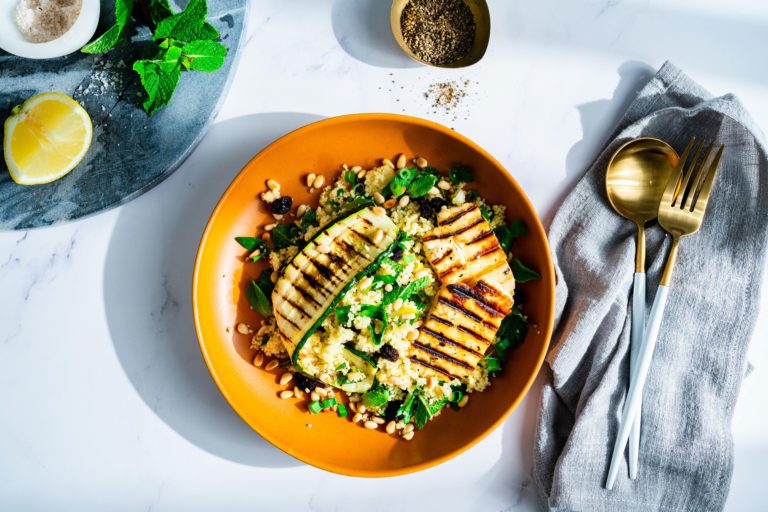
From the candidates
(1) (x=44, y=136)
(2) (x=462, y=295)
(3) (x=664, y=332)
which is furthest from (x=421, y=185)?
(1) (x=44, y=136)

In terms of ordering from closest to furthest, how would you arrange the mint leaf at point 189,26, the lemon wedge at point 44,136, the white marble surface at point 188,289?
the mint leaf at point 189,26 < the lemon wedge at point 44,136 < the white marble surface at point 188,289

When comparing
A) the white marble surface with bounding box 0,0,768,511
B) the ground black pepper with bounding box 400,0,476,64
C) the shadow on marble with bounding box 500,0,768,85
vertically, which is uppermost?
the shadow on marble with bounding box 500,0,768,85

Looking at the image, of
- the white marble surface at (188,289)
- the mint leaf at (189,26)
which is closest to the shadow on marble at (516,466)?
the white marble surface at (188,289)

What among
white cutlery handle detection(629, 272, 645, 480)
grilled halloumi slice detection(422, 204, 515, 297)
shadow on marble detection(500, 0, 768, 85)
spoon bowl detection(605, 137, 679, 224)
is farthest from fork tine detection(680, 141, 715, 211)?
grilled halloumi slice detection(422, 204, 515, 297)

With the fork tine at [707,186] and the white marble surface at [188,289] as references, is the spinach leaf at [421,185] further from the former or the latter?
the fork tine at [707,186]

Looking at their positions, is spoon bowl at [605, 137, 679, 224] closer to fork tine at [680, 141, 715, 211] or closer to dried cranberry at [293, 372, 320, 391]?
fork tine at [680, 141, 715, 211]

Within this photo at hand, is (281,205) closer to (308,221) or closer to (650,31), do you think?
(308,221)
